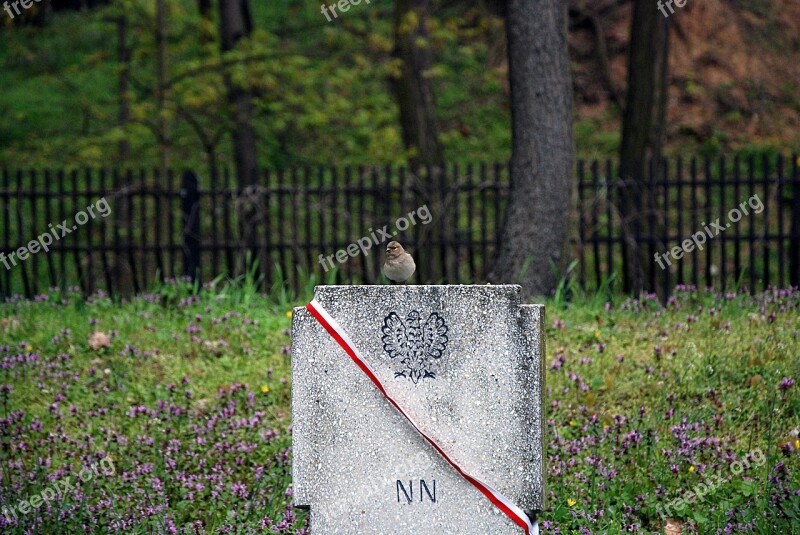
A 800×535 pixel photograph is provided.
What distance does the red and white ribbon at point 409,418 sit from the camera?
3.66m

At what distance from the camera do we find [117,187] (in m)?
10.4

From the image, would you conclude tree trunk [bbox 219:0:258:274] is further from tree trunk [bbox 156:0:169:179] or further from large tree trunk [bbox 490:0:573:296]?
large tree trunk [bbox 490:0:573:296]

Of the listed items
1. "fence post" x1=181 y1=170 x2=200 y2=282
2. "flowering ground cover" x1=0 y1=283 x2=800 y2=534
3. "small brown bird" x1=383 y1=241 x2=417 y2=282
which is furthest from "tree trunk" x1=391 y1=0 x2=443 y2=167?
"small brown bird" x1=383 y1=241 x2=417 y2=282

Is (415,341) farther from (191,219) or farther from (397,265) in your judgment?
(191,219)

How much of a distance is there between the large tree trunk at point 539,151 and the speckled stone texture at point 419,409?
15.7ft

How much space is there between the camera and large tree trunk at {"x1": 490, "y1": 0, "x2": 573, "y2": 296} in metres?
8.41

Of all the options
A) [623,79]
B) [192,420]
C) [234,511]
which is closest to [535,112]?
[192,420]

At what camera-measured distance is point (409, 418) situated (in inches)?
145

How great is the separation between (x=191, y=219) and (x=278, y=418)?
172 inches

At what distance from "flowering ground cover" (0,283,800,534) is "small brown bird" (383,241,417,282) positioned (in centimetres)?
141

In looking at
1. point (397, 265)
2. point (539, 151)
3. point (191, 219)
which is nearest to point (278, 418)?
point (397, 265)

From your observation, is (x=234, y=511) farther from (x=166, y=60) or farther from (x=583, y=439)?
(x=166, y=60)

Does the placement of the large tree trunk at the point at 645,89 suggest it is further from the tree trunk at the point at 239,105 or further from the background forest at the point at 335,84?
the tree trunk at the point at 239,105

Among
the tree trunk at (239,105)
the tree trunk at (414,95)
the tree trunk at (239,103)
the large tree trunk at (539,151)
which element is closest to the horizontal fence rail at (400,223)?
the large tree trunk at (539,151)
